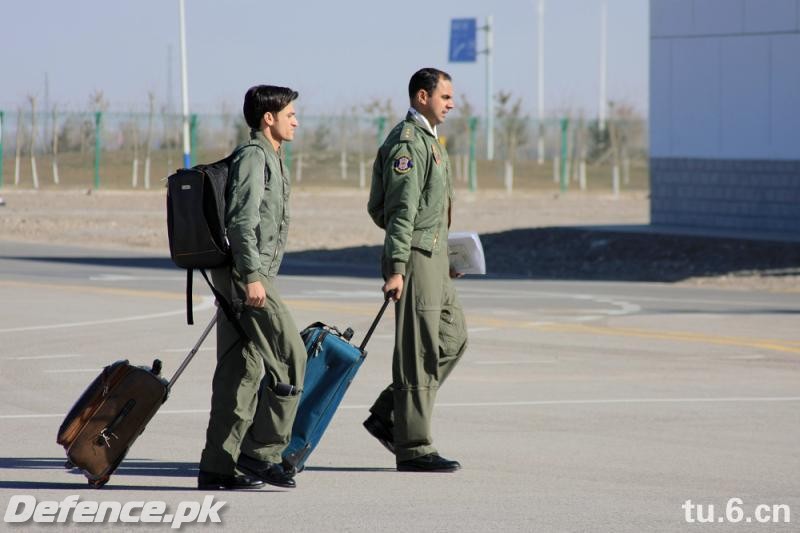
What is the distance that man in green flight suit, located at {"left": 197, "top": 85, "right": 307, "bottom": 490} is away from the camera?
24.4 feet

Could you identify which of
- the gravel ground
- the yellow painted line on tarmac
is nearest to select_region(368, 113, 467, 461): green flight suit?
the yellow painted line on tarmac

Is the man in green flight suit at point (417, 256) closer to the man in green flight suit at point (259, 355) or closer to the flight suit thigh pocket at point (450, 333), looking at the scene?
the flight suit thigh pocket at point (450, 333)

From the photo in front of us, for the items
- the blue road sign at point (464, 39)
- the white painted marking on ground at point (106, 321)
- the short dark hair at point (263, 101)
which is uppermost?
the blue road sign at point (464, 39)

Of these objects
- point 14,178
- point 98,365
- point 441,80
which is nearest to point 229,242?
point 441,80

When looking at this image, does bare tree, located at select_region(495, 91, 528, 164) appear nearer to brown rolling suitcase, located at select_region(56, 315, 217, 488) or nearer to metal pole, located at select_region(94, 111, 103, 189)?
metal pole, located at select_region(94, 111, 103, 189)

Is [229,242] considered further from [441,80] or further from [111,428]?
[441,80]

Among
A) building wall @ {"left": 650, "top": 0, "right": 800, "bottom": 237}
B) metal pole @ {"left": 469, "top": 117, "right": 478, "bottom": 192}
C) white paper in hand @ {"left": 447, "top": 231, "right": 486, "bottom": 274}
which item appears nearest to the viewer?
white paper in hand @ {"left": 447, "top": 231, "right": 486, "bottom": 274}

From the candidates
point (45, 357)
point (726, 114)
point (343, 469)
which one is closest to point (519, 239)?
point (726, 114)

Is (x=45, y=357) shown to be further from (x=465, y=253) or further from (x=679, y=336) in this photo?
(x=679, y=336)

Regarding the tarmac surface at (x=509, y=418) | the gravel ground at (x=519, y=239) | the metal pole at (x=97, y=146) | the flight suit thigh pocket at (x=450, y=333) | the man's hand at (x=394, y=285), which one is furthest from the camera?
the metal pole at (x=97, y=146)

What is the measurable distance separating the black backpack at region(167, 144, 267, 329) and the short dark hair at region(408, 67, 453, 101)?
1.27 meters

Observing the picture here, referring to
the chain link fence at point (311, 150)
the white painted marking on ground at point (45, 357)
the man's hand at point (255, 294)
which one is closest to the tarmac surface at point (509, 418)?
the white painted marking on ground at point (45, 357)

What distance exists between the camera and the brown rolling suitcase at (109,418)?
7.36m

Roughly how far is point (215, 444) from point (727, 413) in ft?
13.1
